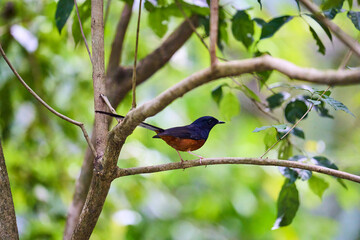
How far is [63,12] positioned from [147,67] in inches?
32.6

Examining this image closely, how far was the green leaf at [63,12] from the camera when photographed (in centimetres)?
235

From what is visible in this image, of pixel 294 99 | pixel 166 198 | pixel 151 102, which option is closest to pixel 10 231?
pixel 151 102

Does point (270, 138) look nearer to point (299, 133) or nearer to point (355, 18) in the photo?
point (299, 133)

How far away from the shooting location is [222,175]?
4.92 meters

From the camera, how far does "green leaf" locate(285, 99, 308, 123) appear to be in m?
2.41

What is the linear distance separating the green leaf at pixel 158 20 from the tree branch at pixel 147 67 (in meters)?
0.25

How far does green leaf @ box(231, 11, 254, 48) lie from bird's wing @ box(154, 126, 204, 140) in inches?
25.8

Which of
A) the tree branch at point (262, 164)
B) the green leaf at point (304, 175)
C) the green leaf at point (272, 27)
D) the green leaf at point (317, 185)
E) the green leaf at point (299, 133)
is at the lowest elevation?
the green leaf at point (317, 185)

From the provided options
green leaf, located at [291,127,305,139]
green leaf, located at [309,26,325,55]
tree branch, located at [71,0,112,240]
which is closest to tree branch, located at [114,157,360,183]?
tree branch, located at [71,0,112,240]

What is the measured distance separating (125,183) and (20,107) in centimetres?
127

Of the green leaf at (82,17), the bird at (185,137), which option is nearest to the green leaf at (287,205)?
the bird at (185,137)

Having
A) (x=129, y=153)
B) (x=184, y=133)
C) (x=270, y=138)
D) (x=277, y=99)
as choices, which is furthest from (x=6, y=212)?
(x=129, y=153)

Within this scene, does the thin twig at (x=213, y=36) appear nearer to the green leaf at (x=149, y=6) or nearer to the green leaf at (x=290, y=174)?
the green leaf at (x=290, y=174)

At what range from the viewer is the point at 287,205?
229 centimetres
